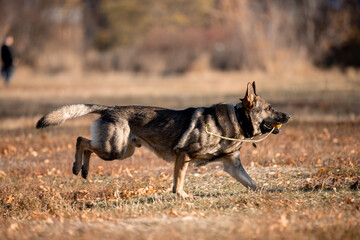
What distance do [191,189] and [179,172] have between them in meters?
0.67

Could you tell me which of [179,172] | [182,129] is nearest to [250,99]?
[182,129]

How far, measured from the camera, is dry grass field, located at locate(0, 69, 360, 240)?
493cm

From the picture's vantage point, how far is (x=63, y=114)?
698 centimetres

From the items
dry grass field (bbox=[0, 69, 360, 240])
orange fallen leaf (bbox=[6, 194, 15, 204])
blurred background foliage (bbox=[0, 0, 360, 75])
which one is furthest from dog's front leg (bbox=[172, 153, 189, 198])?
blurred background foliage (bbox=[0, 0, 360, 75])

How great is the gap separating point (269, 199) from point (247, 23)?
22.0 meters

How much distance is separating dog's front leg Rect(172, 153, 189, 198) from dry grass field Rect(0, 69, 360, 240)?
5.5 inches

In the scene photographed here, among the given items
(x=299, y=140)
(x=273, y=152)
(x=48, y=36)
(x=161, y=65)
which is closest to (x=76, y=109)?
(x=273, y=152)

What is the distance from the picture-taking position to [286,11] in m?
27.8

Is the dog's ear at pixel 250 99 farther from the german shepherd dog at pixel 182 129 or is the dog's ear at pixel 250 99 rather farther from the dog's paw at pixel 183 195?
the dog's paw at pixel 183 195

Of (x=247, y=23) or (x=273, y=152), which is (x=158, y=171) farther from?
(x=247, y=23)

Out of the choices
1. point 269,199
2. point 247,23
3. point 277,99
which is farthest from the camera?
point 247,23

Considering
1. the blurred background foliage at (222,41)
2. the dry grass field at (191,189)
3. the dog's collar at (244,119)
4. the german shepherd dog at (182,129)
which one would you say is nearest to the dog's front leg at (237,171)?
the german shepherd dog at (182,129)

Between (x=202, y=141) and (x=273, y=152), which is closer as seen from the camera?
(x=202, y=141)

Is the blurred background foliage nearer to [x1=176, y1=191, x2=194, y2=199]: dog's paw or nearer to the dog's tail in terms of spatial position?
the dog's tail
